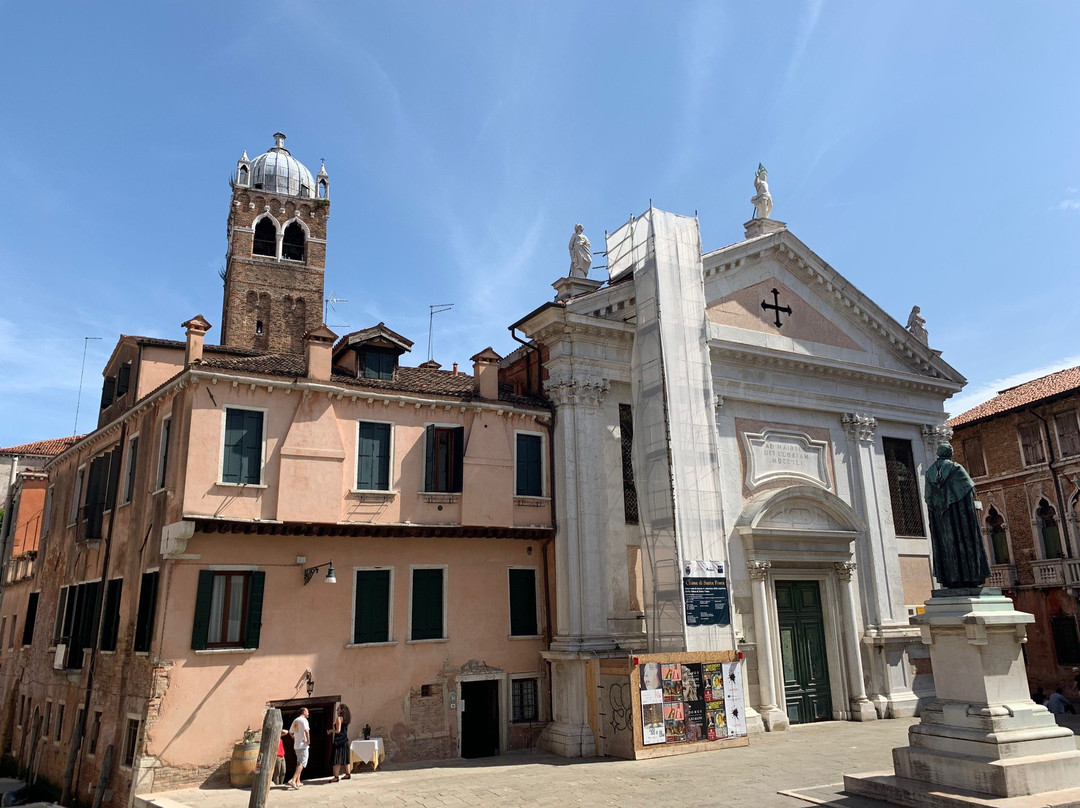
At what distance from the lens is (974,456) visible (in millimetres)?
32281

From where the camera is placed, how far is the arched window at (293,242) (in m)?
43.7

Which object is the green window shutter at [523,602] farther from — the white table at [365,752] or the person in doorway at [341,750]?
the person in doorway at [341,750]

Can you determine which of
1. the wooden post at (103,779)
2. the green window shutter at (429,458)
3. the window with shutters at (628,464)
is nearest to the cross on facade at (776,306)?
the window with shutters at (628,464)

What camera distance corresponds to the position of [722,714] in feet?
56.1

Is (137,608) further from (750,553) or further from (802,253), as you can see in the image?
(802,253)

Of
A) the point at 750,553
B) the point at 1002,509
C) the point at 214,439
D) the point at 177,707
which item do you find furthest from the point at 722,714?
the point at 1002,509

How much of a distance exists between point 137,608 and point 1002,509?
95.7 feet

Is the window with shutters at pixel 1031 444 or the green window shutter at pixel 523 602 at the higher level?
the window with shutters at pixel 1031 444

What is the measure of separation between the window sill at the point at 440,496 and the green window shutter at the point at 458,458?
117 mm

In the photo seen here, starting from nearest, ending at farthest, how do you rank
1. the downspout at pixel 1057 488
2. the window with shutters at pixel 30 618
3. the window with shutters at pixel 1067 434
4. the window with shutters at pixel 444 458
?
1. the window with shutters at pixel 444 458
2. the window with shutters at pixel 30 618
3. the downspout at pixel 1057 488
4. the window with shutters at pixel 1067 434

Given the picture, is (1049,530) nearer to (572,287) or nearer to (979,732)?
(572,287)

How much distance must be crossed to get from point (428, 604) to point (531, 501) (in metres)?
3.28

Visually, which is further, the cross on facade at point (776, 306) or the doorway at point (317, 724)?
the cross on facade at point (776, 306)

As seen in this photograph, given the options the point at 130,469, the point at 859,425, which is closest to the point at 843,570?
the point at 859,425
